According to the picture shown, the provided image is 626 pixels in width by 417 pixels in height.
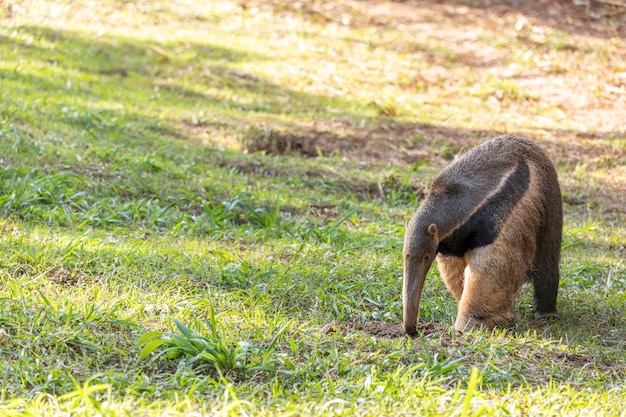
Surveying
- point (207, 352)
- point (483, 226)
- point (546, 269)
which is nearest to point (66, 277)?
point (207, 352)

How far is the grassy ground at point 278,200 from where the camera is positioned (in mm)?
3482

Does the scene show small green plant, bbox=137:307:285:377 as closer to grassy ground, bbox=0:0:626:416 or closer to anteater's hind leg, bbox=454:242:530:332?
grassy ground, bbox=0:0:626:416

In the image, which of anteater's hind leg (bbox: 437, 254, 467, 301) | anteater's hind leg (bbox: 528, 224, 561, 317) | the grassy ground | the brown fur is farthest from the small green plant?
anteater's hind leg (bbox: 528, 224, 561, 317)

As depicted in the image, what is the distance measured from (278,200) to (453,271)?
7.09 ft

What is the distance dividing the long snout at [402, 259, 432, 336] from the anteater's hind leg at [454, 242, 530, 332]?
397mm

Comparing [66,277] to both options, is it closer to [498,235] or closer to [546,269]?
Answer: [498,235]

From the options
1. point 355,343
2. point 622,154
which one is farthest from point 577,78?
point 355,343

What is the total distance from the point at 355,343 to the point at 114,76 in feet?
24.7

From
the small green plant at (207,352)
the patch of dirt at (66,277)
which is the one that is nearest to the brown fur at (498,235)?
the small green plant at (207,352)

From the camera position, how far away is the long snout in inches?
158

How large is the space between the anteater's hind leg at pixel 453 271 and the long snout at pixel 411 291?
526 millimetres

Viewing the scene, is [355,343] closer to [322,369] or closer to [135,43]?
[322,369]

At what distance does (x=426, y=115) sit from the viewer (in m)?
10.3

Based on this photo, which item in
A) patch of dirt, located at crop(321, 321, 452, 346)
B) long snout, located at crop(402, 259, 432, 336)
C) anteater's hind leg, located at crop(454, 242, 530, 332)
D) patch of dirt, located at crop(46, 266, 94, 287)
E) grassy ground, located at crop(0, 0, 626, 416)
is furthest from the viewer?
patch of dirt, located at crop(46, 266, 94, 287)
